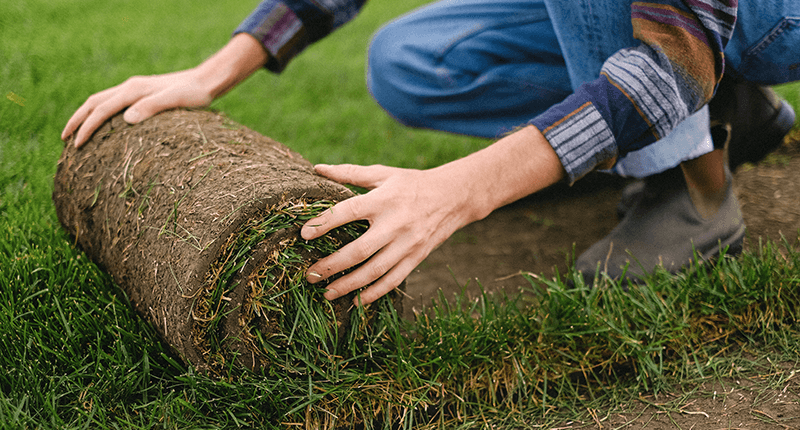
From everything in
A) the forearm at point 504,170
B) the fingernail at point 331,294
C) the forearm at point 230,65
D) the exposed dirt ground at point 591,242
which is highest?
the forearm at point 230,65

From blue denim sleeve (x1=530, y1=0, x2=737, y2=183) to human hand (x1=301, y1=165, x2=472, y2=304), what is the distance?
324 mm

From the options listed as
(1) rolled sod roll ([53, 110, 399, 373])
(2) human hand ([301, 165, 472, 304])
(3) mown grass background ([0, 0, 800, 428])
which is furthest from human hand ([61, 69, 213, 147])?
(2) human hand ([301, 165, 472, 304])

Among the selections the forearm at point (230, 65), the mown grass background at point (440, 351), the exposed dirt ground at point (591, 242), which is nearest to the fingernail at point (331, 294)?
A: the mown grass background at point (440, 351)

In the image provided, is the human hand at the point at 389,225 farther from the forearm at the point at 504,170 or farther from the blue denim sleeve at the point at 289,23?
the blue denim sleeve at the point at 289,23

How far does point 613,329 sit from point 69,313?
154 centimetres

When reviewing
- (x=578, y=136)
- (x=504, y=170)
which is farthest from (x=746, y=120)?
(x=504, y=170)

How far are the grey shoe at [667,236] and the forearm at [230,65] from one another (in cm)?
145

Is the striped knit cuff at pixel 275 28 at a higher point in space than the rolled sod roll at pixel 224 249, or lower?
higher

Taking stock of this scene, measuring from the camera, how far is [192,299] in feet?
4.04

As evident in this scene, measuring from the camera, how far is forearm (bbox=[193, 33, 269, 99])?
198cm

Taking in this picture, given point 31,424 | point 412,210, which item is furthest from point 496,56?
point 31,424

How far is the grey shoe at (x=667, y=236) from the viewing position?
1817 mm

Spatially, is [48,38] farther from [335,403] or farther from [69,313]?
[335,403]

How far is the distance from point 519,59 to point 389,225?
1285 mm
